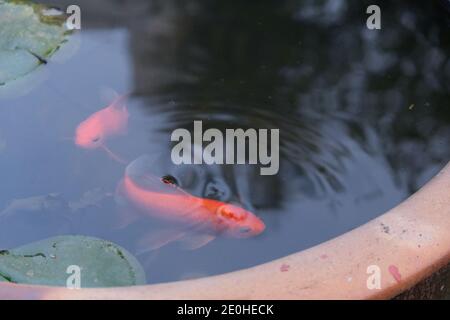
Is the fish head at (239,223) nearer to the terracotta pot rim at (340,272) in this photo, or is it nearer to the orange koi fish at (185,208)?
the orange koi fish at (185,208)

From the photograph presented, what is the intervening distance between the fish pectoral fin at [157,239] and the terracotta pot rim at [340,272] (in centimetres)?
28

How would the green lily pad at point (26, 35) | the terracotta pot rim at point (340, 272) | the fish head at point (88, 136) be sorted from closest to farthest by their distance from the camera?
the terracotta pot rim at point (340, 272) < the fish head at point (88, 136) < the green lily pad at point (26, 35)

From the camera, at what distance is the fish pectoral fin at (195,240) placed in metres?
1.28

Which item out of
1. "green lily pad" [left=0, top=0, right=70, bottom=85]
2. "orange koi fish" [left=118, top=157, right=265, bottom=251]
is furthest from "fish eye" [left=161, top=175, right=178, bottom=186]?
"green lily pad" [left=0, top=0, right=70, bottom=85]

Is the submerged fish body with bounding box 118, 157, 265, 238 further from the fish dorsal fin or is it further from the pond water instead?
the fish dorsal fin

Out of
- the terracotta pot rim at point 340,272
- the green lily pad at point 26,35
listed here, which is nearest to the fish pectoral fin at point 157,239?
the terracotta pot rim at point 340,272

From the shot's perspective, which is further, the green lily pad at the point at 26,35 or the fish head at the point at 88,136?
the green lily pad at the point at 26,35

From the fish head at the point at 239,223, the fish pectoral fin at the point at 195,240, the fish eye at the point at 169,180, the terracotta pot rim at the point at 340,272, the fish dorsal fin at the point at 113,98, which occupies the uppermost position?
the fish dorsal fin at the point at 113,98

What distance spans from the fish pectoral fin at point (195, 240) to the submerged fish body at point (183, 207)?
0.05 feet

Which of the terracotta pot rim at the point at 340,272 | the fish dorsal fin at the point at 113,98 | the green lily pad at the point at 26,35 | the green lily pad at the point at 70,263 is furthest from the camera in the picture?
the green lily pad at the point at 26,35

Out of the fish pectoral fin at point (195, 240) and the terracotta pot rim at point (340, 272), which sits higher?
the fish pectoral fin at point (195, 240)

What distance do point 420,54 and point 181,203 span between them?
807 mm

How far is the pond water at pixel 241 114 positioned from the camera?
1344 millimetres

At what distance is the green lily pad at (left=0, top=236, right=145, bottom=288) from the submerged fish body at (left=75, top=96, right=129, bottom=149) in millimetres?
282
